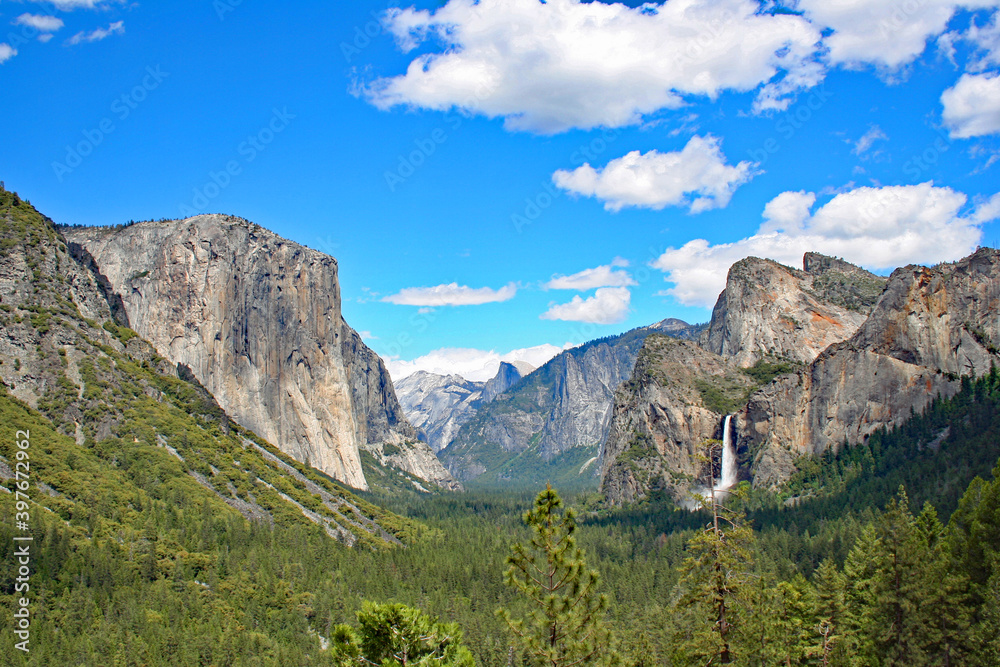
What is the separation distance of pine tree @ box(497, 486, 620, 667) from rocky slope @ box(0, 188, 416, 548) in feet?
295

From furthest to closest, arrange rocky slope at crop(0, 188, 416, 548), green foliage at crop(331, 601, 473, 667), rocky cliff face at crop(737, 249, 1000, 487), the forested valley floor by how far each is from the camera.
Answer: rocky cliff face at crop(737, 249, 1000, 487) < rocky slope at crop(0, 188, 416, 548) < the forested valley floor < green foliage at crop(331, 601, 473, 667)

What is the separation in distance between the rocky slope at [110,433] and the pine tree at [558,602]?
8989cm

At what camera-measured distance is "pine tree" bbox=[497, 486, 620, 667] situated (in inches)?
1054

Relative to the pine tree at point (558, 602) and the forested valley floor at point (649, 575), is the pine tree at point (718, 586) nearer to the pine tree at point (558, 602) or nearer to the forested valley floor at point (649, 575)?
the forested valley floor at point (649, 575)

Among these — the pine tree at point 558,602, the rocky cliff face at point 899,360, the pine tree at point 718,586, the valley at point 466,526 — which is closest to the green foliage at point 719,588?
the pine tree at point 718,586

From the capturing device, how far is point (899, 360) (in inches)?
6634

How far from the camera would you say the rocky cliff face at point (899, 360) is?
158250 millimetres

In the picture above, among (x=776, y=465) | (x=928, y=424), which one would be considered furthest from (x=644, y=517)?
(x=928, y=424)

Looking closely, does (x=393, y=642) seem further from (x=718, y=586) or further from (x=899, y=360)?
(x=899, y=360)

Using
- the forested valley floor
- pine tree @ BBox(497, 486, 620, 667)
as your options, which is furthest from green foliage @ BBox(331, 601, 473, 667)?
pine tree @ BBox(497, 486, 620, 667)

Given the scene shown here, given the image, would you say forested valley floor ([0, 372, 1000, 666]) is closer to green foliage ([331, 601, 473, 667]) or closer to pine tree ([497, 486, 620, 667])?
green foliage ([331, 601, 473, 667])

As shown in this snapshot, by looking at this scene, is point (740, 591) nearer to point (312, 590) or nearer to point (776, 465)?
point (312, 590)

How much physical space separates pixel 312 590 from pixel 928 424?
131m

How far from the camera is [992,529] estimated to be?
46.0 meters
